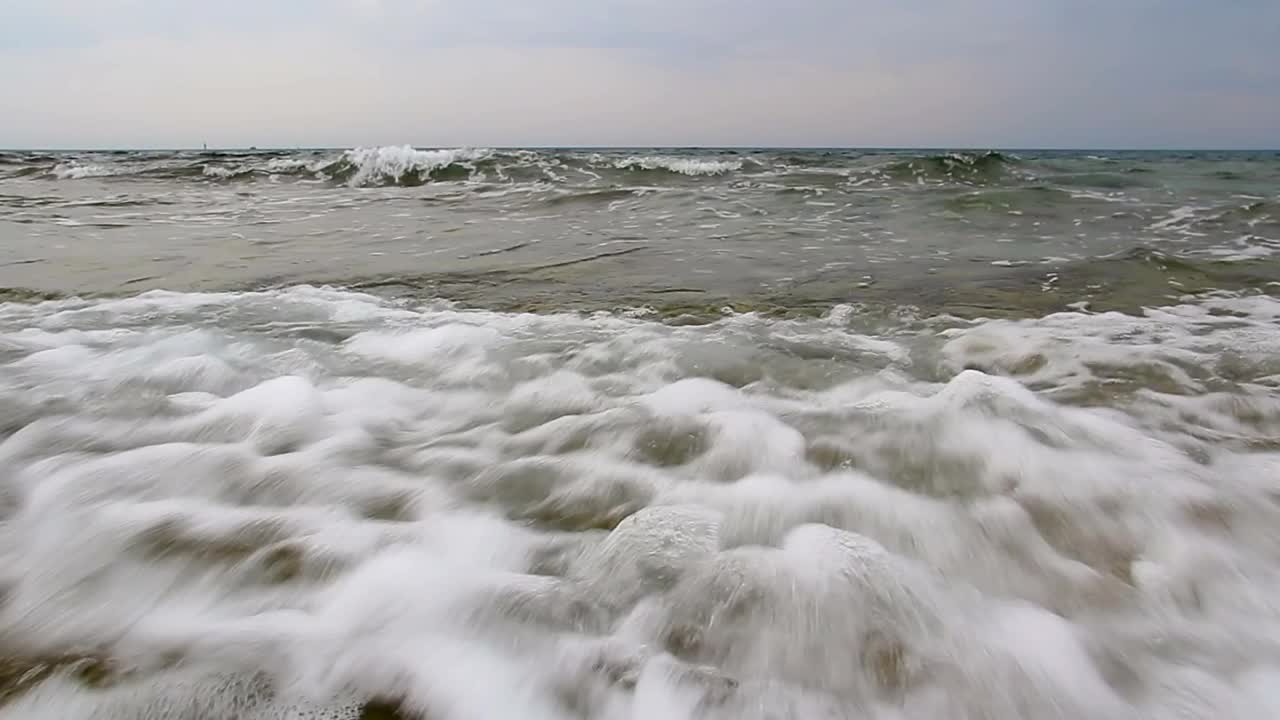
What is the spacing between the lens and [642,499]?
174cm

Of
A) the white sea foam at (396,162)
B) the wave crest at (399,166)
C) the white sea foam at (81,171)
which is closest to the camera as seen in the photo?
the wave crest at (399,166)

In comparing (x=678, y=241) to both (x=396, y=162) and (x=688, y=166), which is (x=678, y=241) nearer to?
(x=688, y=166)

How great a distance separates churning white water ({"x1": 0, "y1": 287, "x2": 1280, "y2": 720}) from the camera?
1.14m

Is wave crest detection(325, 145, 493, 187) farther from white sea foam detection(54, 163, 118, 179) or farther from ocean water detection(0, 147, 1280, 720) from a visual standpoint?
ocean water detection(0, 147, 1280, 720)

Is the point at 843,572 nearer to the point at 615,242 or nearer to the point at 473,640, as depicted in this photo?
the point at 473,640

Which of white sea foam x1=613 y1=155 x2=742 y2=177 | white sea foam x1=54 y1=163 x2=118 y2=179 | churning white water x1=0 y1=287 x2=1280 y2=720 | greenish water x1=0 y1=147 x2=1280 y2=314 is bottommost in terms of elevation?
churning white water x1=0 y1=287 x2=1280 y2=720

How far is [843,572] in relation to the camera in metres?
1.42

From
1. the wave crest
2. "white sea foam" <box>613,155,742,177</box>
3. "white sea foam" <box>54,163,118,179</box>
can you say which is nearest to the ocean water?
"white sea foam" <box>613,155,742,177</box>

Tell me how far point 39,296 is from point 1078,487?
5.03m

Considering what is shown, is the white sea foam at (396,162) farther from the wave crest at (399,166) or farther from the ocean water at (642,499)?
the ocean water at (642,499)

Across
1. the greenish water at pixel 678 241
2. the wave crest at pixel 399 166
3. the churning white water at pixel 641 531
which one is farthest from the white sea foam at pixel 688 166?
the churning white water at pixel 641 531

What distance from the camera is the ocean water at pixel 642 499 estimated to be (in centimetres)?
115

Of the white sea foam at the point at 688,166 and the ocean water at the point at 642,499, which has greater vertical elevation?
the white sea foam at the point at 688,166

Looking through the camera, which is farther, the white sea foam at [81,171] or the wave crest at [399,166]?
the white sea foam at [81,171]
